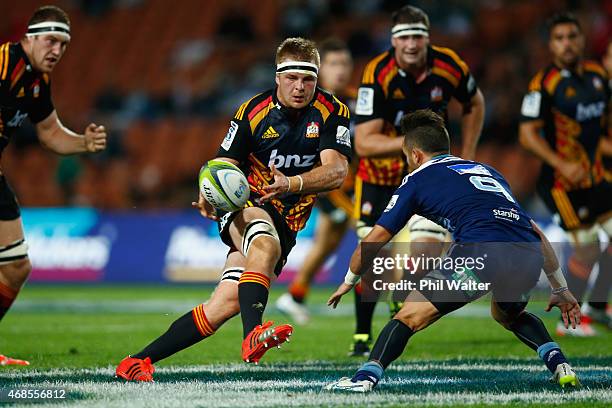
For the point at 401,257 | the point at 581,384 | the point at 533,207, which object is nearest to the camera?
the point at 581,384

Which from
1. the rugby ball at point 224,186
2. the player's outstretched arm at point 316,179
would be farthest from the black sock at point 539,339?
the rugby ball at point 224,186

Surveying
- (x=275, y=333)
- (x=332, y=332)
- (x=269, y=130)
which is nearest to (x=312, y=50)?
(x=269, y=130)

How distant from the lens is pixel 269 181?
21.6ft

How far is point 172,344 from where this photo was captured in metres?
6.10

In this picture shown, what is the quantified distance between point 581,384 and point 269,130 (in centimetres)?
253

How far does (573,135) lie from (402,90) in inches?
97.3

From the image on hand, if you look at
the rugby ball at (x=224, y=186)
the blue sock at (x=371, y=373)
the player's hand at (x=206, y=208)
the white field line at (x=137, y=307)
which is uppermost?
the rugby ball at (x=224, y=186)

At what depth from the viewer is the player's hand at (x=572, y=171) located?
9242mm

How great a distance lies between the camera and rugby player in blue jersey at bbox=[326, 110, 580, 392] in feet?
18.3

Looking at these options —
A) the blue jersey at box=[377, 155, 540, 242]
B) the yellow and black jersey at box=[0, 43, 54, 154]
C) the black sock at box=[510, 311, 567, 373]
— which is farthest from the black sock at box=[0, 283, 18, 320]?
the black sock at box=[510, 311, 567, 373]

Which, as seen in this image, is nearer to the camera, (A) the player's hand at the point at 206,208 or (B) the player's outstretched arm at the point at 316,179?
(B) the player's outstretched arm at the point at 316,179

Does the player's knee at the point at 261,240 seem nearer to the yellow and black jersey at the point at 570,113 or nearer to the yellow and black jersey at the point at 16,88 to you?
the yellow and black jersey at the point at 16,88

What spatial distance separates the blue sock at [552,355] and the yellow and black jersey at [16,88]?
13.8ft

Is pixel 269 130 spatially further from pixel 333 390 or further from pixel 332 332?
pixel 332 332
